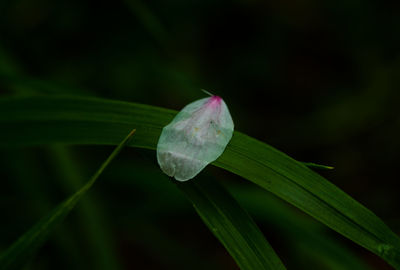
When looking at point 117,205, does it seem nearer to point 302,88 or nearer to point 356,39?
point 302,88

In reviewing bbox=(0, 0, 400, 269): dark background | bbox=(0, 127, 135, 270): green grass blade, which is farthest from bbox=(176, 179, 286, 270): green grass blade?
bbox=(0, 0, 400, 269): dark background

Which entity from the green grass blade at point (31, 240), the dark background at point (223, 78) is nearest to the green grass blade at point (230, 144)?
the green grass blade at point (31, 240)

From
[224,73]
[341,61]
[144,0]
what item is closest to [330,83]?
[341,61]

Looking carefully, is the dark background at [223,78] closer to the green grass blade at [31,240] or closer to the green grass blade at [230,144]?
the green grass blade at [230,144]

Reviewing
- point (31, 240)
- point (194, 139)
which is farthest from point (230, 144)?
point (31, 240)

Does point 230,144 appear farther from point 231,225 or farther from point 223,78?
point 223,78

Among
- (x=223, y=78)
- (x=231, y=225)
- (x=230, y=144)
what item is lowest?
(x=231, y=225)
